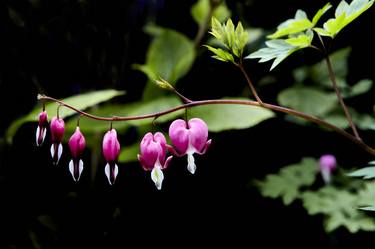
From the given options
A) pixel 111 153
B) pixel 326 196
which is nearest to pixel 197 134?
pixel 111 153

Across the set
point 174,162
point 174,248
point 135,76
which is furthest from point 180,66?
point 174,248

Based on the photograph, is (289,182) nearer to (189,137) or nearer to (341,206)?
(341,206)

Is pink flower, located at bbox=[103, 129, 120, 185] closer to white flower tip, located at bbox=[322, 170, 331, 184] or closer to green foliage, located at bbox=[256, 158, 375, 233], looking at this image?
green foliage, located at bbox=[256, 158, 375, 233]

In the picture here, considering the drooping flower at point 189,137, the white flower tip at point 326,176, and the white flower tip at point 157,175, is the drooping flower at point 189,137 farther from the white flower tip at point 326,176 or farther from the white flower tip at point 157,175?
the white flower tip at point 326,176

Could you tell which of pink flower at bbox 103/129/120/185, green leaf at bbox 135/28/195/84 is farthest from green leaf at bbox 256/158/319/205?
pink flower at bbox 103/129/120/185

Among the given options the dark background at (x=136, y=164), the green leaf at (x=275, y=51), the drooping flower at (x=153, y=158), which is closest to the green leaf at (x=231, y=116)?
the dark background at (x=136, y=164)

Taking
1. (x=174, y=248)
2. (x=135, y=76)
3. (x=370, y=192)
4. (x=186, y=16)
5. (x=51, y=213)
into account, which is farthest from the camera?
(x=186, y=16)

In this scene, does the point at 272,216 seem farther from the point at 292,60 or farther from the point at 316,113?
the point at 292,60

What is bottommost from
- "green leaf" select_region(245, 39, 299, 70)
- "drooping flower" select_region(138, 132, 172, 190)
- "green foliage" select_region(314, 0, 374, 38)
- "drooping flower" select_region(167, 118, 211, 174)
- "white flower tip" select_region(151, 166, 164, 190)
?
"white flower tip" select_region(151, 166, 164, 190)
